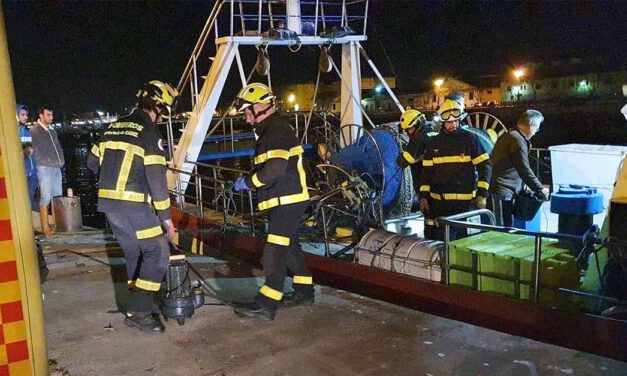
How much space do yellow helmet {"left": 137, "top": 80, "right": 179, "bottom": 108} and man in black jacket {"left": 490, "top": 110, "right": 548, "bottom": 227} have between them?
12.0 feet

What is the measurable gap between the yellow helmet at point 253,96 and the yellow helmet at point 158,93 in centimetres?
53

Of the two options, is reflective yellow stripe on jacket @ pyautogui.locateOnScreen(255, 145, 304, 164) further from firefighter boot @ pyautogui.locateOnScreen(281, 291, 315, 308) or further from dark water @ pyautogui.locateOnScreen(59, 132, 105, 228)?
dark water @ pyautogui.locateOnScreen(59, 132, 105, 228)

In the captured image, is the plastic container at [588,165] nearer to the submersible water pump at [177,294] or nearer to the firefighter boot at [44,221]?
the submersible water pump at [177,294]

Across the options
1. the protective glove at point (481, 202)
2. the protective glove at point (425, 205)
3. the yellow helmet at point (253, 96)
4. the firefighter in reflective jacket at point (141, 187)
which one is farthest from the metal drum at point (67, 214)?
the protective glove at point (481, 202)

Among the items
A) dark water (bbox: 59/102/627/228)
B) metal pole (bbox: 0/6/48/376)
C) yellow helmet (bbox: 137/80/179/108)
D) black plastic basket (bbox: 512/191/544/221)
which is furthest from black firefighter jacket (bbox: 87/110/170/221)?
dark water (bbox: 59/102/627/228)

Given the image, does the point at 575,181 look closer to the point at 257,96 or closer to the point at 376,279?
the point at 376,279

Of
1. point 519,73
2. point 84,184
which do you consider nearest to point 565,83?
point 519,73

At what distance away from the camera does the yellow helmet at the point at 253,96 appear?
14.9 feet

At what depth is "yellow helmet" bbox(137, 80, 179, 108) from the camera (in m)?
4.34

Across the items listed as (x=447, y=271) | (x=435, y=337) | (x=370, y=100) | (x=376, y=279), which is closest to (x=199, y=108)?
(x=376, y=279)

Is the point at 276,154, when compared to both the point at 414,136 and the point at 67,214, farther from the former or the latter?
the point at 67,214

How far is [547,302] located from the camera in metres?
4.49

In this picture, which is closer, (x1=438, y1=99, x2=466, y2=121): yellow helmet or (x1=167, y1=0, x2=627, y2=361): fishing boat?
(x1=167, y1=0, x2=627, y2=361): fishing boat

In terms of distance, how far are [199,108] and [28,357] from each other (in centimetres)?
741
